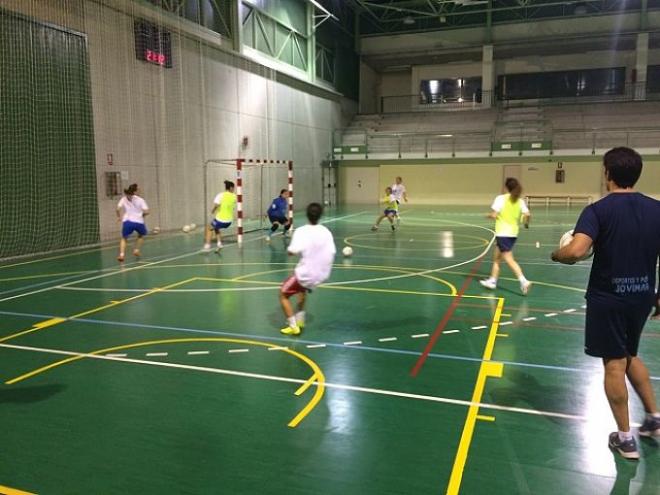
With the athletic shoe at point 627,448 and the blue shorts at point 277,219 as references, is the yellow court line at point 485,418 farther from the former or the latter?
the blue shorts at point 277,219

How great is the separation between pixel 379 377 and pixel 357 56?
33953 millimetres

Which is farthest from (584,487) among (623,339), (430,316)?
(430,316)

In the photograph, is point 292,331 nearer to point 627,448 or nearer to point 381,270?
point 627,448

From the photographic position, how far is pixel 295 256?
1303cm

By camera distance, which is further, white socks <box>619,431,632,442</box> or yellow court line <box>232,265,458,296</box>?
yellow court line <box>232,265,458,296</box>

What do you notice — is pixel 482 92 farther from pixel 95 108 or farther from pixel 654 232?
pixel 654 232

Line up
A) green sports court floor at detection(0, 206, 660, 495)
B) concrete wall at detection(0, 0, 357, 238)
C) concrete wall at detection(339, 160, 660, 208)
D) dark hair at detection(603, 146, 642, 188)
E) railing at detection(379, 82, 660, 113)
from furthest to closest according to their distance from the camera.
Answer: railing at detection(379, 82, 660, 113) < concrete wall at detection(339, 160, 660, 208) < concrete wall at detection(0, 0, 357, 238) < green sports court floor at detection(0, 206, 660, 495) < dark hair at detection(603, 146, 642, 188)

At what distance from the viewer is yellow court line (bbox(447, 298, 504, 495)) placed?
3545mm

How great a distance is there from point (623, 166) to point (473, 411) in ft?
7.44

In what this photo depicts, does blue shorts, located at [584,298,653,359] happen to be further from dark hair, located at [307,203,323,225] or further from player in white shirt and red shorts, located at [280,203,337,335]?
dark hair, located at [307,203,323,225]

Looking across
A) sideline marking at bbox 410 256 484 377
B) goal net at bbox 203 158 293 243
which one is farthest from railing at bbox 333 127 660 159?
sideline marking at bbox 410 256 484 377

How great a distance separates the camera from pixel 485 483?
11.4 feet

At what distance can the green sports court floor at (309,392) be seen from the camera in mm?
3604

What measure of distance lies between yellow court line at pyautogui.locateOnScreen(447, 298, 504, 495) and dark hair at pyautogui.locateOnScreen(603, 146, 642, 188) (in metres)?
2.11
